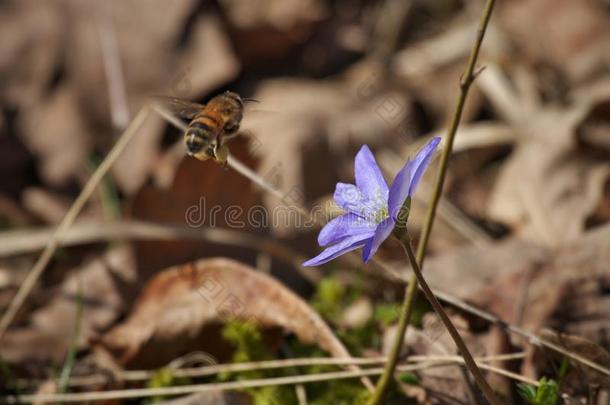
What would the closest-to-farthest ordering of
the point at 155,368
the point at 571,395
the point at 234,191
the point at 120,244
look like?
the point at 571,395, the point at 155,368, the point at 234,191, the point at 120,244

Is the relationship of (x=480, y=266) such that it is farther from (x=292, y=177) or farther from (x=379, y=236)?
(x=379, y=236)

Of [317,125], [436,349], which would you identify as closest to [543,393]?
[436,349]

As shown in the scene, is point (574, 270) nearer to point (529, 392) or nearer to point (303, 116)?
point (529, 392)

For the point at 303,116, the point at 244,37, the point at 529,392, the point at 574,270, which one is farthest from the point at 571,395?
the point at 244,37

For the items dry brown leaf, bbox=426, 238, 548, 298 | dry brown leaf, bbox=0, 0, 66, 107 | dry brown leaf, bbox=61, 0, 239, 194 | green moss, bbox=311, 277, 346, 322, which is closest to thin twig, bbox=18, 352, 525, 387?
green moss, bbox=311, 277, 346, 322

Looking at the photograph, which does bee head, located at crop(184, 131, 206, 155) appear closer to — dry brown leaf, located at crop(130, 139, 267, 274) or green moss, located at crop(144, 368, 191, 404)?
green moss, located at crop(144, 368, 191, 404)

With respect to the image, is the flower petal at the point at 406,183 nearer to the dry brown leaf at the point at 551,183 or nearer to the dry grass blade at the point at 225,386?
the dry grass blade at the point at 225,386
